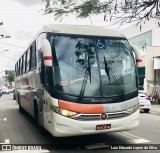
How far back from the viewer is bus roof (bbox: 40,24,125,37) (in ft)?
27.7

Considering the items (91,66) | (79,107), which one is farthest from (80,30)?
(79,107)

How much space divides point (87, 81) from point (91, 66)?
44 cm

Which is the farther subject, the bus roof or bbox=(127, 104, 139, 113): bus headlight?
the bus roof

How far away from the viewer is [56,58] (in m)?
7.95

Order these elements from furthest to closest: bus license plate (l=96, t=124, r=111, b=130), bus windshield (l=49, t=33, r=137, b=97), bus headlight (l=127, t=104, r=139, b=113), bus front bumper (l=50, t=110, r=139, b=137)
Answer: bus headlight (l=127, t=104, r=139, b=113) → bus windshield (l=49, t=33, r=137, b=97) → bus license plate (l=96, t=124, r=111, b=130) → bus front bumper (l=50, t=110, r=139, b=137)

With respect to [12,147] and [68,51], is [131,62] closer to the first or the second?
[68,51]

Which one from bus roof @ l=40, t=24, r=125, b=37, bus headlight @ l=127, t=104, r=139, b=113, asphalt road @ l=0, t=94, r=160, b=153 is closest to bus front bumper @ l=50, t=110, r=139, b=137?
asphalt road @ l=0, t=94, r=160, b=153

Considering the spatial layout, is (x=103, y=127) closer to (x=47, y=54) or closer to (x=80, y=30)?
(x=47, y=54)

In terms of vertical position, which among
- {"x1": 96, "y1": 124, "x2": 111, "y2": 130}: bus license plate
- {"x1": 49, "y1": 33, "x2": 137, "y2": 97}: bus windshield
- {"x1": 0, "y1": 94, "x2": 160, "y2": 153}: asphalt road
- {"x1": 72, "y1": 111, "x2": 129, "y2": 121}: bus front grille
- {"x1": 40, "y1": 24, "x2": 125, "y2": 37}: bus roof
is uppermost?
{"x1": 40, "y1": 24, "x2": 125, "y2": 37}: bus roof

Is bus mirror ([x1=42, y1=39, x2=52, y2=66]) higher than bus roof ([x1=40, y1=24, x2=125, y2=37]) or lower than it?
lower

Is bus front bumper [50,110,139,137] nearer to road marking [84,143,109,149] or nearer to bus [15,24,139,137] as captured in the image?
bus [15,24,139,137]

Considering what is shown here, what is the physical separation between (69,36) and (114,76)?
160 centimetres

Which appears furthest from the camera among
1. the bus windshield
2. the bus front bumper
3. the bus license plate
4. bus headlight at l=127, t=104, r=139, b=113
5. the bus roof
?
the bus roof

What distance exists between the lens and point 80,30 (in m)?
8.60
